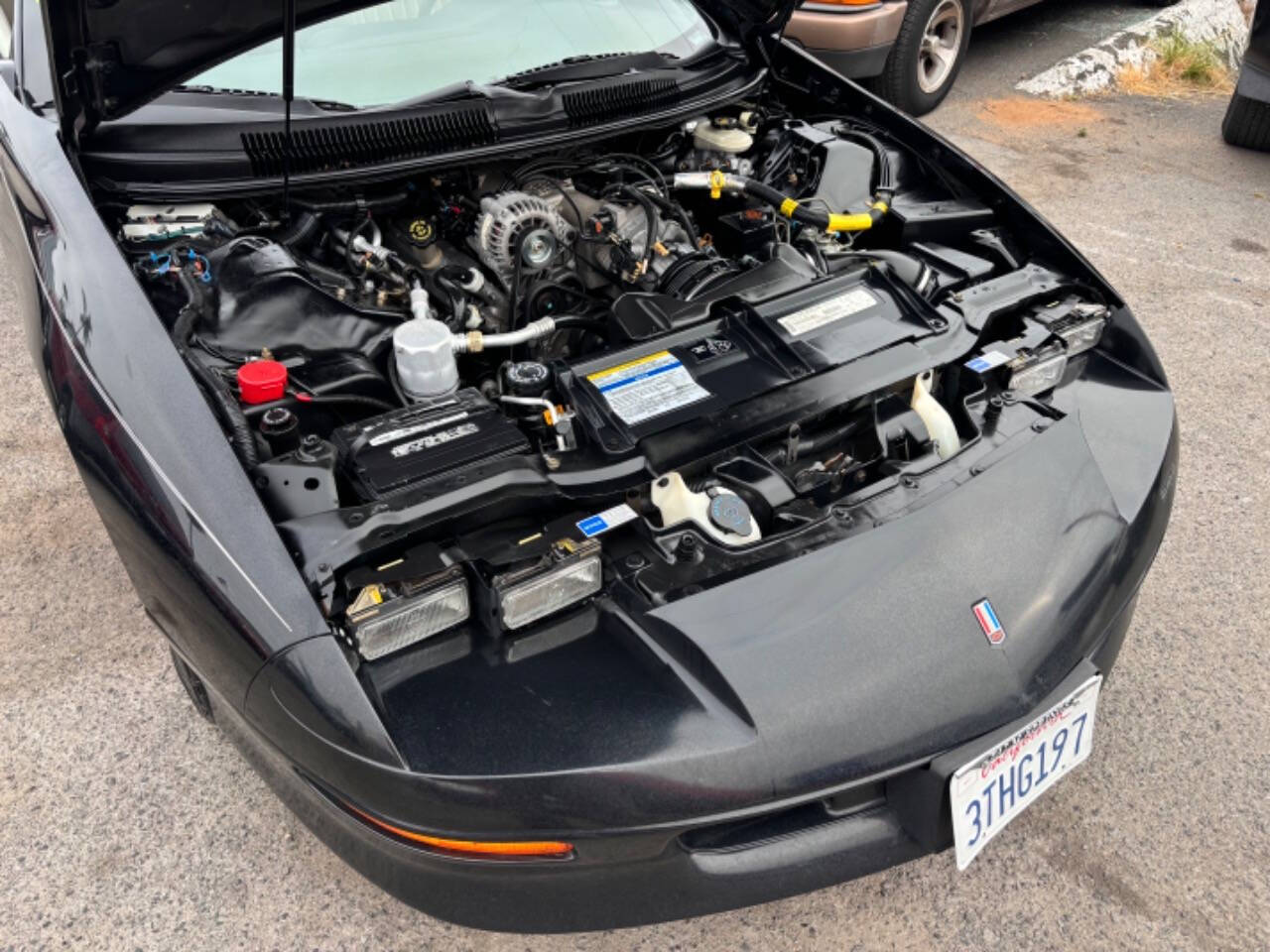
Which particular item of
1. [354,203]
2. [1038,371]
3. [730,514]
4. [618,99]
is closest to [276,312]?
[354,203]

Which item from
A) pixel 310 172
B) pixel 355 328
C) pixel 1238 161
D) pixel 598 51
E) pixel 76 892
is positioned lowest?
pixel 76 892

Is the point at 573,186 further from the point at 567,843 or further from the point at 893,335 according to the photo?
the point at 567,843

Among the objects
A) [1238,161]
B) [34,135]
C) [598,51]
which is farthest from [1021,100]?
[34,135]

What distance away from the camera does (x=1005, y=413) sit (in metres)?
1.85

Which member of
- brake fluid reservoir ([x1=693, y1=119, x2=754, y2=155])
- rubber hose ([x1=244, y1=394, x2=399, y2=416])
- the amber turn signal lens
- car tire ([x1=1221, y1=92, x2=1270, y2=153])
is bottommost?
the amber turn signal lens

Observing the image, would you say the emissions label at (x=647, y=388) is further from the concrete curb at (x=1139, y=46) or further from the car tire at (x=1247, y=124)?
the concrete curb at (x=1139, y=46)

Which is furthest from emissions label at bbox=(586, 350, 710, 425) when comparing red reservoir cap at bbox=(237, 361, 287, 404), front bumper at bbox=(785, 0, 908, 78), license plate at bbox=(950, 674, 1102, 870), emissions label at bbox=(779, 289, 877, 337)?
front bumper at bbox=(785, 0, 908, 78)

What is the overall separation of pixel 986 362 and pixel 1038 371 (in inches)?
4.6

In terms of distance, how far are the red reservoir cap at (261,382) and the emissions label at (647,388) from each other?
21.9 inches

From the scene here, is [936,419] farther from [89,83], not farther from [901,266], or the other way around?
[89,83]

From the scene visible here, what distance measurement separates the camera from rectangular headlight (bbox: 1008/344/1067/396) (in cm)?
196

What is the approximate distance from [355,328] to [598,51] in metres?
1.13

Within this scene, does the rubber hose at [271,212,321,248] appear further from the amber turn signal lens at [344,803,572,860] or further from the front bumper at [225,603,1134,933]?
the amber turn signal lens at [344,803,572,860]

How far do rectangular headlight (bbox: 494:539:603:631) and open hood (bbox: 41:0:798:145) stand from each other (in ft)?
3.92
